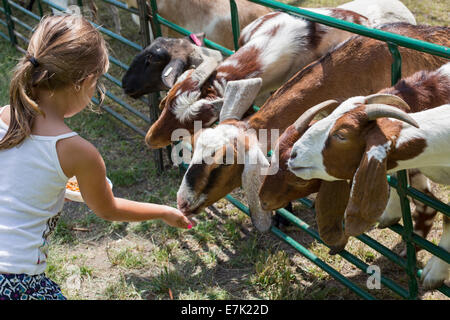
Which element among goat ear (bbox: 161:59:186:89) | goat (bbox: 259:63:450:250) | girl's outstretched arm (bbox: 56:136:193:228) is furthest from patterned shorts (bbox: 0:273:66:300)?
goat ear (bbox: 161:59:186:89)

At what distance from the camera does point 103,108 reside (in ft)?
17.2

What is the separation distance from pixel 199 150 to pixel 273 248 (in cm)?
111

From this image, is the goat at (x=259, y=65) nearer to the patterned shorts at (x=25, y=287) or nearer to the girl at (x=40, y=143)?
the girl at (x=40, y=143)

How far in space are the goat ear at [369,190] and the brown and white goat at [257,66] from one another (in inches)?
47.1

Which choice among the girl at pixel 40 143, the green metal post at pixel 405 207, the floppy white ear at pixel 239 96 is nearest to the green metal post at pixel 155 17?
the floppy white ear at pixel 239 96

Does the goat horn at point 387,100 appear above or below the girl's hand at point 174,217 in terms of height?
above

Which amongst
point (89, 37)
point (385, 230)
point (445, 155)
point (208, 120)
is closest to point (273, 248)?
point (385, 230)

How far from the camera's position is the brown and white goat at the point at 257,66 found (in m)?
2.90

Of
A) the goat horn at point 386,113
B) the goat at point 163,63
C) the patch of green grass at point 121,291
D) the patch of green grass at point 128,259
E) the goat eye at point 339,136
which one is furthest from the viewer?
the patch of green grass at point 128,259

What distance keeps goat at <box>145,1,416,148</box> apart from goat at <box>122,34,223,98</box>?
8.9 inches

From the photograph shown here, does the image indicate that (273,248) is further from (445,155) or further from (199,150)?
(445,155)

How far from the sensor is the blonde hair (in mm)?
1794

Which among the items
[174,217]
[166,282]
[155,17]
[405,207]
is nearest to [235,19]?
[155,17]

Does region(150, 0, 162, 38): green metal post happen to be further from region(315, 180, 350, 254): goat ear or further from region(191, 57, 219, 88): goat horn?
region(315, 180, 350, 254): goat ear
